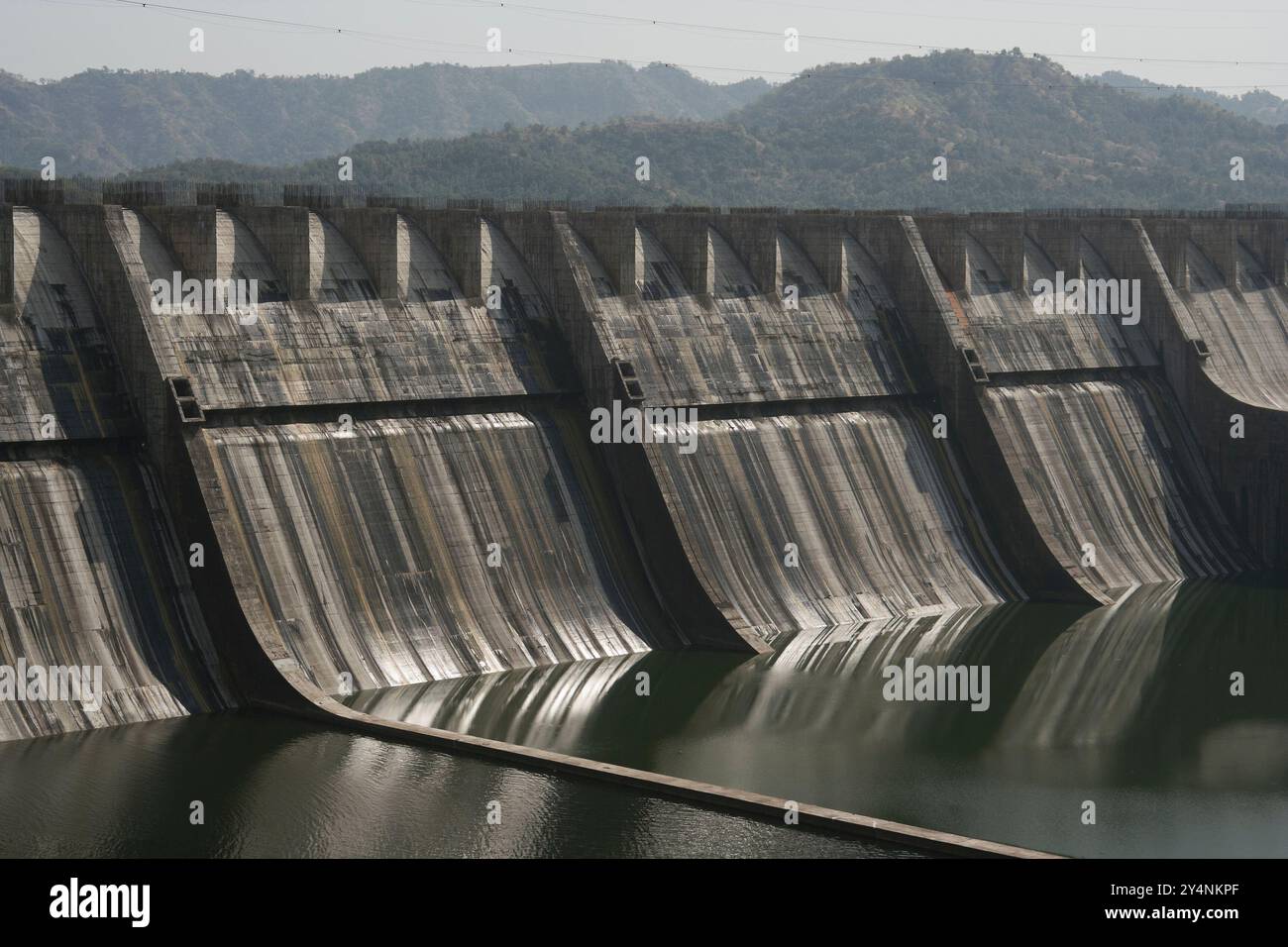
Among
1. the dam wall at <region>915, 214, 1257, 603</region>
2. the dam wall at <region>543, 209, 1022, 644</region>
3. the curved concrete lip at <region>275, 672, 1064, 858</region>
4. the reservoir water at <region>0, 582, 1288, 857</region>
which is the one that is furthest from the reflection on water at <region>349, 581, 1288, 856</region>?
the dam wall at <region>915, 214, 1257, 603</region>

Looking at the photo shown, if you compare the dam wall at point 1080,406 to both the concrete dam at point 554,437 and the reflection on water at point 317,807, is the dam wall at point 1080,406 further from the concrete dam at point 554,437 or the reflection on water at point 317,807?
the reflection on water at point 317,807

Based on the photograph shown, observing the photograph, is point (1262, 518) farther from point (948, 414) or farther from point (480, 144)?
point (480, 144)

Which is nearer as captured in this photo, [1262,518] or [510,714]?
[510,714]

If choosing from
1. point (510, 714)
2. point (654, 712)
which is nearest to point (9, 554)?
point (510, 714)

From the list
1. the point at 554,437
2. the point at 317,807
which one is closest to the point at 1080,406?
the point at 554,437

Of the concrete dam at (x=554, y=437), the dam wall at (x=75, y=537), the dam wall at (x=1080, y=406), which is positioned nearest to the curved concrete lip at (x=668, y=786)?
the concrete dam at (x=554, y=437)

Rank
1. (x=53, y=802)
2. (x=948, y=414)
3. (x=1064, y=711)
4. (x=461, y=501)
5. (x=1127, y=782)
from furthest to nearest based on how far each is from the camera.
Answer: (x=948, y=414), (x=461, y=501), (x=1064, y=711), (x=1127, y=782), (x=53, y=802)

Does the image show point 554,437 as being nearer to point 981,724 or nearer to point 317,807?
point 981,724
